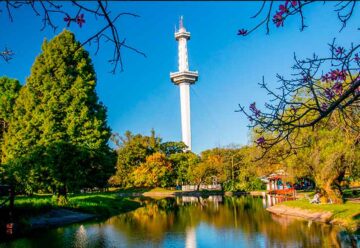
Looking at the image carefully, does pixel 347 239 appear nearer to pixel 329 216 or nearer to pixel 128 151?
pixel 329 216

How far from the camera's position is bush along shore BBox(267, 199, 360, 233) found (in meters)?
19.8

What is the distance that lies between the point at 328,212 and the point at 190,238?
9.48 metres

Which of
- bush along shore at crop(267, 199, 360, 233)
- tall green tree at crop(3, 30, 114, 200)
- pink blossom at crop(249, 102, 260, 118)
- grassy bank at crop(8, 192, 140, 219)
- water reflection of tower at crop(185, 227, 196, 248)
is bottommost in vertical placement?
water reflection of tower at crop(185, 227, 196, 248)

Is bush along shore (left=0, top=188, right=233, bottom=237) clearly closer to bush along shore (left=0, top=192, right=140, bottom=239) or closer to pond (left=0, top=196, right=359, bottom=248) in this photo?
bush along shore (left=0, top=192, right=140, bottom=239)

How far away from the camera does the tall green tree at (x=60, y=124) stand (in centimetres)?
2817

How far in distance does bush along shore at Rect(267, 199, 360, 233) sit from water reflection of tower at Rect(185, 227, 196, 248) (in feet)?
24.2

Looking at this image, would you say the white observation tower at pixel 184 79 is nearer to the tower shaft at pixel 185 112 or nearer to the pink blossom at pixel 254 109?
the tower shaft at pixel 185 112

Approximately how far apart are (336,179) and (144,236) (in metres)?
14.0

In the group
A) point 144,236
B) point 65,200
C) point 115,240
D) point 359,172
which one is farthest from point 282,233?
point 65,200

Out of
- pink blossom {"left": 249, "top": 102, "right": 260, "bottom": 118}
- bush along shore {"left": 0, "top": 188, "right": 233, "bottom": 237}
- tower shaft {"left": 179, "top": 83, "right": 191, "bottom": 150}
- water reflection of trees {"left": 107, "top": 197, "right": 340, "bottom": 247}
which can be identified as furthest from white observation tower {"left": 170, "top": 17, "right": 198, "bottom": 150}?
pink blossom {"left": 249, "top": 102, "right": 260, "bottom": 118}

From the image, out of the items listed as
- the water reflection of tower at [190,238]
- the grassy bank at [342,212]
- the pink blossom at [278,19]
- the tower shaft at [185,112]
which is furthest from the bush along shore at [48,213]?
the tower shaft at [185,112]

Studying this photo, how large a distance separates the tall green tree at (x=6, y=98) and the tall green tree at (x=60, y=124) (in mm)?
10259

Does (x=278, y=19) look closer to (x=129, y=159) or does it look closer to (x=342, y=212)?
(x=342, y=212)

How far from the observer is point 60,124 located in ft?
97.0
